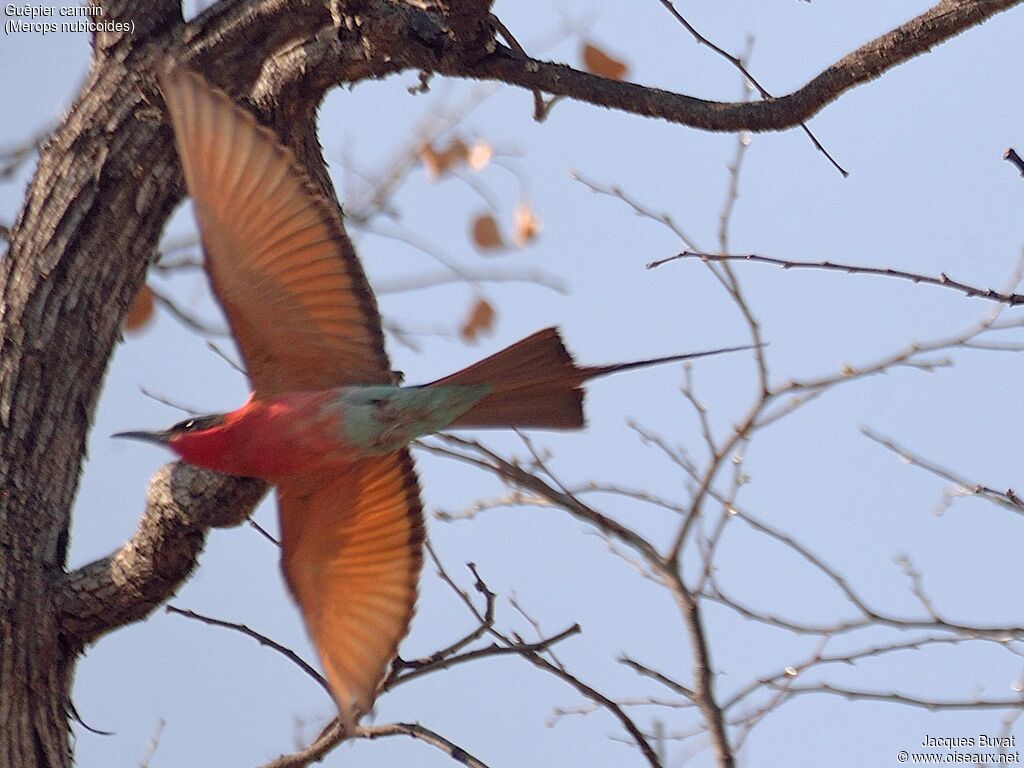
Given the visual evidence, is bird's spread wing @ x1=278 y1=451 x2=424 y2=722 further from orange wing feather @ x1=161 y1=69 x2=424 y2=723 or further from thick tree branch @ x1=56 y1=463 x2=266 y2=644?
thick tree branch @ x1=56 y1=463 x2=266 y2=644

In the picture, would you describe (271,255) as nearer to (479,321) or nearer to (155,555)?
(155,555)

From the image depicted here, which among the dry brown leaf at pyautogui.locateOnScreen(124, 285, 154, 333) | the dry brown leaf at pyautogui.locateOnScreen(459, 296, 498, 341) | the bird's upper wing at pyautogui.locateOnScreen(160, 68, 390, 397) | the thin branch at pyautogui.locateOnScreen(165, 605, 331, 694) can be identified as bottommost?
the thin branch at pyautogui.locateOnScreen(165, 605, 331, 694)

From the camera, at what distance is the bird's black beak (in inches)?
122

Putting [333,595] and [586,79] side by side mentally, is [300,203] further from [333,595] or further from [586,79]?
[333,595]

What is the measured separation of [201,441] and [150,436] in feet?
0.84

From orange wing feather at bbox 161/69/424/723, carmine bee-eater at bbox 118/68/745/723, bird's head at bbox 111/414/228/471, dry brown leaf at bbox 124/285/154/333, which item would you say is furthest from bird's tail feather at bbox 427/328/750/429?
dry brown leaf at bbox 124/285/154/333

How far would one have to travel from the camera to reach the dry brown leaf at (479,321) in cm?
463

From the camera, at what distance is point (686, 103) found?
2.61m

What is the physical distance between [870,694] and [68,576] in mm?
1692

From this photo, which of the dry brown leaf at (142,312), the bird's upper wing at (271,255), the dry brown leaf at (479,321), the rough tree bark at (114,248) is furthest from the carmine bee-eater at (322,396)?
the dry brown leaf at (479,321)

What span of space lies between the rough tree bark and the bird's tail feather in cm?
52

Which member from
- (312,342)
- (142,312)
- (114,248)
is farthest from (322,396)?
(142,312)

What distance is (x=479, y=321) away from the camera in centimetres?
467

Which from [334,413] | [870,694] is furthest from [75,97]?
[870,694]
